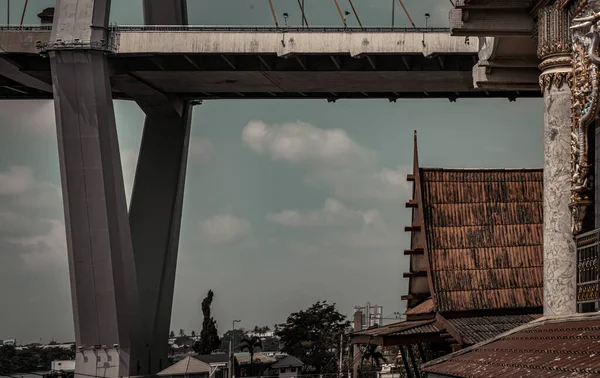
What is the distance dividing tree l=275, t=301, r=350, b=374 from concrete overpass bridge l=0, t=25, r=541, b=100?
5565cm

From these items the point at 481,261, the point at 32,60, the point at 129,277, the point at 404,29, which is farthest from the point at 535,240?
the point at 32,60

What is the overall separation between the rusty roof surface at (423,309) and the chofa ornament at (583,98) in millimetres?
13361

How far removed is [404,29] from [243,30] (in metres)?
5.38

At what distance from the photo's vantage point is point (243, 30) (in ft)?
129

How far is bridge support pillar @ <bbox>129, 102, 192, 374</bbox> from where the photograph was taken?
162ft

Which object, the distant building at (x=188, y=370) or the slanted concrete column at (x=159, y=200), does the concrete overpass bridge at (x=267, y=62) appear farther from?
the distant building at (x=188, y=370)

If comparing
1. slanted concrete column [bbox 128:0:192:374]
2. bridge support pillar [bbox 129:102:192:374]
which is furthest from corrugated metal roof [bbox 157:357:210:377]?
bridge support pillar [bbox 129:102:192:374]

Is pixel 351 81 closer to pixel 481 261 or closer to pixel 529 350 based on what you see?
pixel 481 261

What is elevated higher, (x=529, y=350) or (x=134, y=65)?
(x=134, y=65)

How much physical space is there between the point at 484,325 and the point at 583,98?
1253 centimetres

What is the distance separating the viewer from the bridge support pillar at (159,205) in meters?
49.5

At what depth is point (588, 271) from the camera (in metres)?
13.5

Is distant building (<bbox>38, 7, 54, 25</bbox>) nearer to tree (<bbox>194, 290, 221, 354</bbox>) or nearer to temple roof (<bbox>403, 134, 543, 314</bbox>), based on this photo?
temple roof (<bbox>403, 134, 543, 314</bbox>)

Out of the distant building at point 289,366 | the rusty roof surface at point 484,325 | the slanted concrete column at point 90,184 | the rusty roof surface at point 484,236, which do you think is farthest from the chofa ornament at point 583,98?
the distant building at point 289,366
